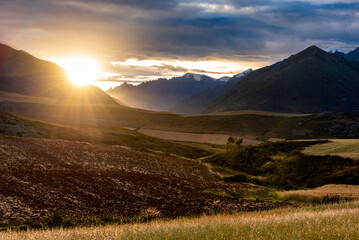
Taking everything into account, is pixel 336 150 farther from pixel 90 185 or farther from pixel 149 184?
pixel 90 185

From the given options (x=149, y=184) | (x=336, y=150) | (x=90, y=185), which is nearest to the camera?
(x=90, y=185)

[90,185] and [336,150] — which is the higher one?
[336,150]

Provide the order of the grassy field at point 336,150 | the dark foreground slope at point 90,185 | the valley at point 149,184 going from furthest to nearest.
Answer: the grassy field at point 336,150 < the dark foreground slope at point 90,185 < the valley at point 149,184

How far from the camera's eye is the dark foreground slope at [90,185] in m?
22.2

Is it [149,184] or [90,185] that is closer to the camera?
[90,185]

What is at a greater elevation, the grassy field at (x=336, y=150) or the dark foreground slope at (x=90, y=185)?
the grassy field at (x=336, y=150)

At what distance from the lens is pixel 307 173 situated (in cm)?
5184

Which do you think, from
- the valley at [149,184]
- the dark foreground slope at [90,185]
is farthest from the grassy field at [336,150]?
the dark foreground slope at [90,185]

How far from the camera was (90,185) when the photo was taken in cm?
2945

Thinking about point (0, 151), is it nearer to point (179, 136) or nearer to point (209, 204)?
point (209, 204)

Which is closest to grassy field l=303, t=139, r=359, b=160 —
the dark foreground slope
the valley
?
the valley

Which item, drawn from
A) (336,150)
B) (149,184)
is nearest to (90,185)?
(149,184)

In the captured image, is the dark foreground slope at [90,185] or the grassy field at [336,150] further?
the grassy field at [336,150]

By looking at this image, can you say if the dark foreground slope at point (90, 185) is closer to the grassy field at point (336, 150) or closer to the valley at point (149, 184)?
the valley at point (149, 184)
